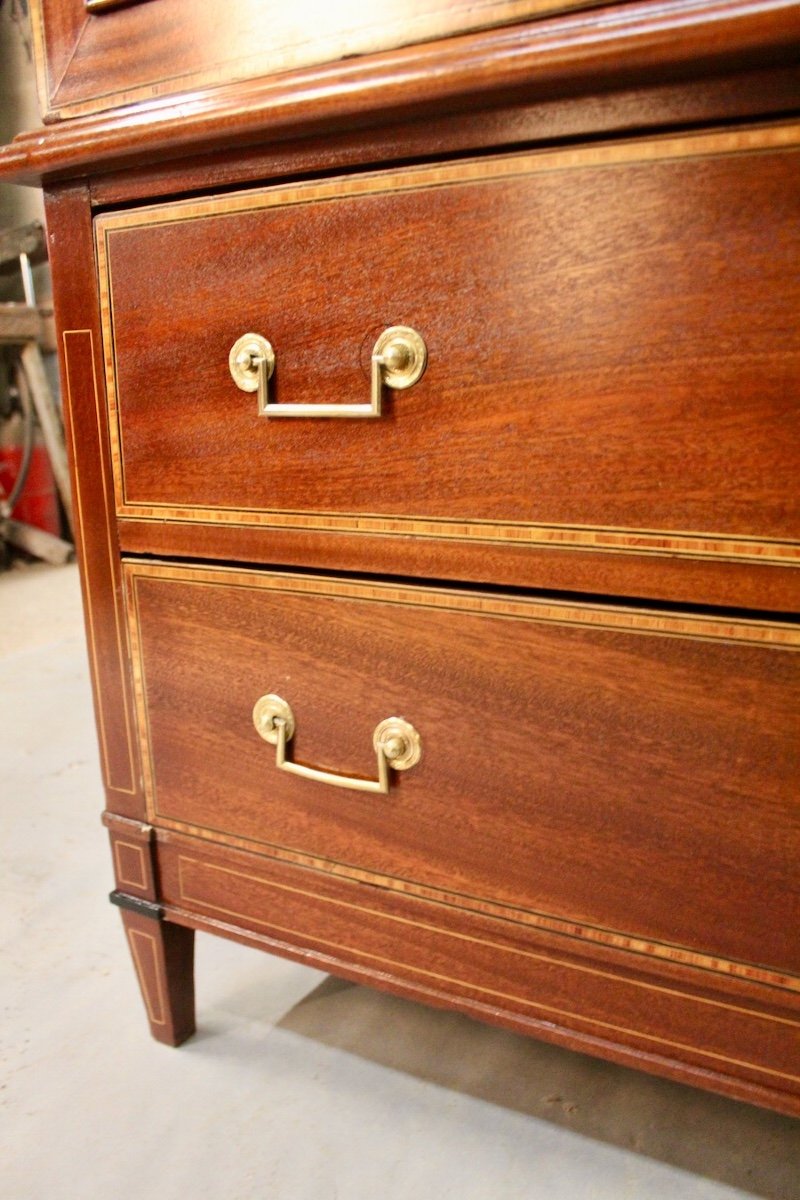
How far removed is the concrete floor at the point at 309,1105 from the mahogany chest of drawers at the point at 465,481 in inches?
5.9

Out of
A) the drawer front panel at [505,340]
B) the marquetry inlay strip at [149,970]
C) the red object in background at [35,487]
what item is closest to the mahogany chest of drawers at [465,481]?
the drawer front panel at [505,340]

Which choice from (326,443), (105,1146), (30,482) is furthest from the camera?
(30,482)

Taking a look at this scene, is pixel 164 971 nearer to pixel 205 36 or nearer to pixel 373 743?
pixel 373 743

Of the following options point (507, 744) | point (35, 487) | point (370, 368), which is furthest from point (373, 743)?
point (35, 487)

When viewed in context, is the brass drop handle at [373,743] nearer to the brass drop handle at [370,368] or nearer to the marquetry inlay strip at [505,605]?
the marquetry inlay strip at [505,605]

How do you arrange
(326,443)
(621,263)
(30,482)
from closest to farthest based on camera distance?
(621,263), (326,443), (30,482)

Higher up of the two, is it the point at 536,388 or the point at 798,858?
the point at 536,388

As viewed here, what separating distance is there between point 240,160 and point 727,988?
0.58 metres

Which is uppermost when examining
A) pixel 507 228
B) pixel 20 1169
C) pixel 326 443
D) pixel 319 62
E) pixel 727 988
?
pixel 319 62

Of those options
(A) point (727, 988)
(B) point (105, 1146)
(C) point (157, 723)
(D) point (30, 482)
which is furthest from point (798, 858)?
(D) point (30, 482)

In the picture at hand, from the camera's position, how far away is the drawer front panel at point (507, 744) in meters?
0.49

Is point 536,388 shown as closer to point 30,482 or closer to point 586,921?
point 586,921

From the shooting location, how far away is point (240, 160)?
55 cm

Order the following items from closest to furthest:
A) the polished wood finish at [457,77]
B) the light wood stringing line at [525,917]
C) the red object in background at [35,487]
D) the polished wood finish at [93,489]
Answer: the polished wood finish at [457,77]
the light wood stringing line at [525,917]
the polished wood finish at [93,489]
the red object in background at [35,487]
